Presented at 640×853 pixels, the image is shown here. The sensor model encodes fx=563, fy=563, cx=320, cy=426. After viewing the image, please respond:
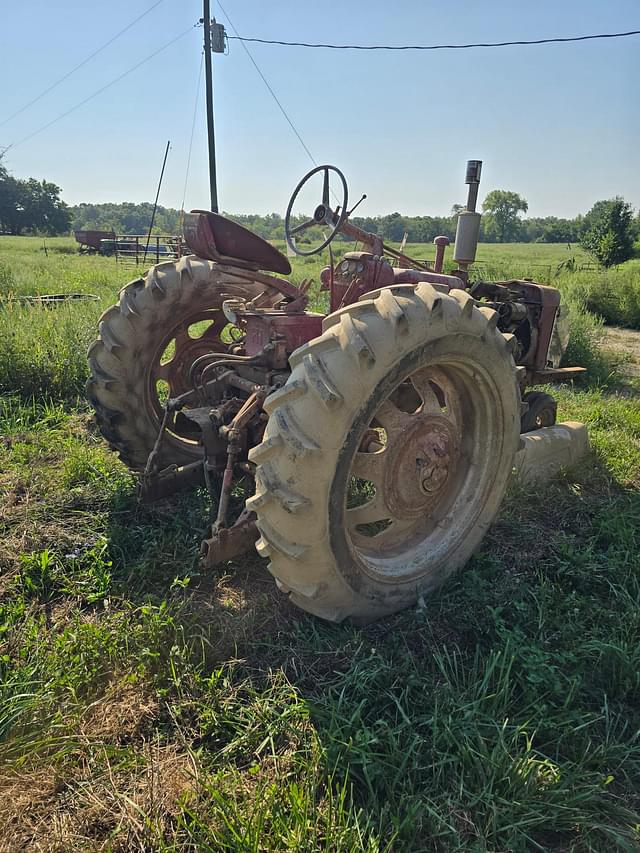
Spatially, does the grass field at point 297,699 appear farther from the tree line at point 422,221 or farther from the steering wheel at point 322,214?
the tree line at point 422,221

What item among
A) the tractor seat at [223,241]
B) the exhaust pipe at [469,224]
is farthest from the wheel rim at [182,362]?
the exhaust pipe at [469,224]

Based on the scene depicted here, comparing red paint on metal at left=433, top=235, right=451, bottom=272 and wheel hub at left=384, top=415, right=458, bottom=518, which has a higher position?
red paint on metal at left=433, top=235, right=451, bottom=272

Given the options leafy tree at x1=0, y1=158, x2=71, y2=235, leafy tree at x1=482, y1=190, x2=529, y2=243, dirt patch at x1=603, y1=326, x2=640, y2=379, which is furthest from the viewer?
leafy tree at x1=482, y1=190, x2=529, y2=243

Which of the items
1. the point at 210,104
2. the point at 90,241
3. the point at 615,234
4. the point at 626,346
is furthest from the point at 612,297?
the point at 90,241

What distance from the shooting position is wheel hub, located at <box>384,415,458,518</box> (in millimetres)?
2521

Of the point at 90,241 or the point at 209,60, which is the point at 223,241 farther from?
the point at 90,241

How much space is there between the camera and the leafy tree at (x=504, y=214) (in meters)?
78.3

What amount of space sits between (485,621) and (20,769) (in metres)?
1.78

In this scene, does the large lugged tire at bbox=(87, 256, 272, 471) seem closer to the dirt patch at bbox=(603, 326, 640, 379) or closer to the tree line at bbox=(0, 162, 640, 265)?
the dirt patch at bbox=(603, 326, 640, 379)

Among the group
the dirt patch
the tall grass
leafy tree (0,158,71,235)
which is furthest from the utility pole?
leafy tree (0,158,71,235)

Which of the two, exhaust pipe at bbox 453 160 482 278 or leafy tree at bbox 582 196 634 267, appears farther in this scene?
leafy tree at bbox 582 196 634 267

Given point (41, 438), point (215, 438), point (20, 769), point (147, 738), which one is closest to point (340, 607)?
point (147, 738)

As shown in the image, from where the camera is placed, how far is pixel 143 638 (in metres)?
2.22

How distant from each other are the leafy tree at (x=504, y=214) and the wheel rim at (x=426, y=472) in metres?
79.6
